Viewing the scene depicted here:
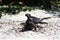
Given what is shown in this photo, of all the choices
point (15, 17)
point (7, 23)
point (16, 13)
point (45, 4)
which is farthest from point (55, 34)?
point (45, 4)

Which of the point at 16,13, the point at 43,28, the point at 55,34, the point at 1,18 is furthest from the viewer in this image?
the point at 16,13

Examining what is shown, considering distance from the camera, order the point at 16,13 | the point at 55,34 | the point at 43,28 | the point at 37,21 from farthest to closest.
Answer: the point at 16,13 → the point at 37,21 → the point at 43,28 → the point at 55,34

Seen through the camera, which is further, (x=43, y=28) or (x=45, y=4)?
(x=45, y=4)

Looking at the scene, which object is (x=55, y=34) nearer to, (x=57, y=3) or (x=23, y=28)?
(x=23, y=28)

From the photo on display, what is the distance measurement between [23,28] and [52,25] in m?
1.40

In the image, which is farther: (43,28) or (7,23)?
(7,23)

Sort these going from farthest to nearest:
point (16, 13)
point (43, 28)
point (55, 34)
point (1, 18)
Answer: point (16, 13) < point (1, 18) < point (43, 28) < point (55, 34)

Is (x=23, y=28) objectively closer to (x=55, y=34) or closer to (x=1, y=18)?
(x=55, y=34)

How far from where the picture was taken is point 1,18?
10.5 meters

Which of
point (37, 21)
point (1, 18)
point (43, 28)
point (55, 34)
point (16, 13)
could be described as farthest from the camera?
point (16, 13)

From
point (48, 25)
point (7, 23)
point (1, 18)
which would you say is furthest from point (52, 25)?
point (1, 18)

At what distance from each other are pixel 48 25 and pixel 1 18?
255cm

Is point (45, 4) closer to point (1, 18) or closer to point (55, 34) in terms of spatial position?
point (1, 18)

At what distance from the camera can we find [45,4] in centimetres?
1434
